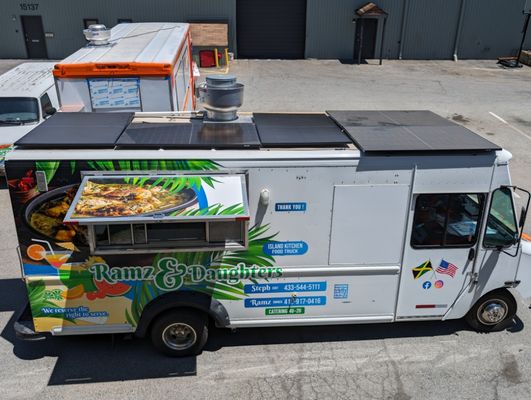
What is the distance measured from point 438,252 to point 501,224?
91 centimetres

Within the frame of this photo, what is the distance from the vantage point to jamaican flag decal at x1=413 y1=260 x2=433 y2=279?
645cm

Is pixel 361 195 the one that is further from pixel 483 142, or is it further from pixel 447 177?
pixel 483 142

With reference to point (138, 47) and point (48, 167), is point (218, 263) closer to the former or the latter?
point (48, 167)

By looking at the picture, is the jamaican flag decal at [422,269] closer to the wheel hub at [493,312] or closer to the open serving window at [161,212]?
the wheel hub at [493,312]

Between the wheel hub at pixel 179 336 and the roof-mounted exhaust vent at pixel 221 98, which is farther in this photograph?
the roof-mounted exhaust vent at pixel 221 98

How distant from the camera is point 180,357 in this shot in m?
6.51

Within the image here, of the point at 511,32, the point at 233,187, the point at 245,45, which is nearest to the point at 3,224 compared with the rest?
the point at 233,187

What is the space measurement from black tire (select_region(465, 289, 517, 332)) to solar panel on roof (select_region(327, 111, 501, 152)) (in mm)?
2149

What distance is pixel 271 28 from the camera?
28.0 metres

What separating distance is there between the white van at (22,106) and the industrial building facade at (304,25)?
50.8 feet

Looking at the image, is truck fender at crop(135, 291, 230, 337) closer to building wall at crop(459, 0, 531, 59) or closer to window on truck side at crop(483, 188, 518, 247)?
window on truck side at crop(483, 188, 518, 247)

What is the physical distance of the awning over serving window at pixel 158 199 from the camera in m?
5.02

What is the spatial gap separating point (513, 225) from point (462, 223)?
0.73m

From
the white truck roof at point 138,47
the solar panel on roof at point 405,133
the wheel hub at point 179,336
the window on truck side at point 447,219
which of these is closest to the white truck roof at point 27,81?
the white truck roof at point 138,47
